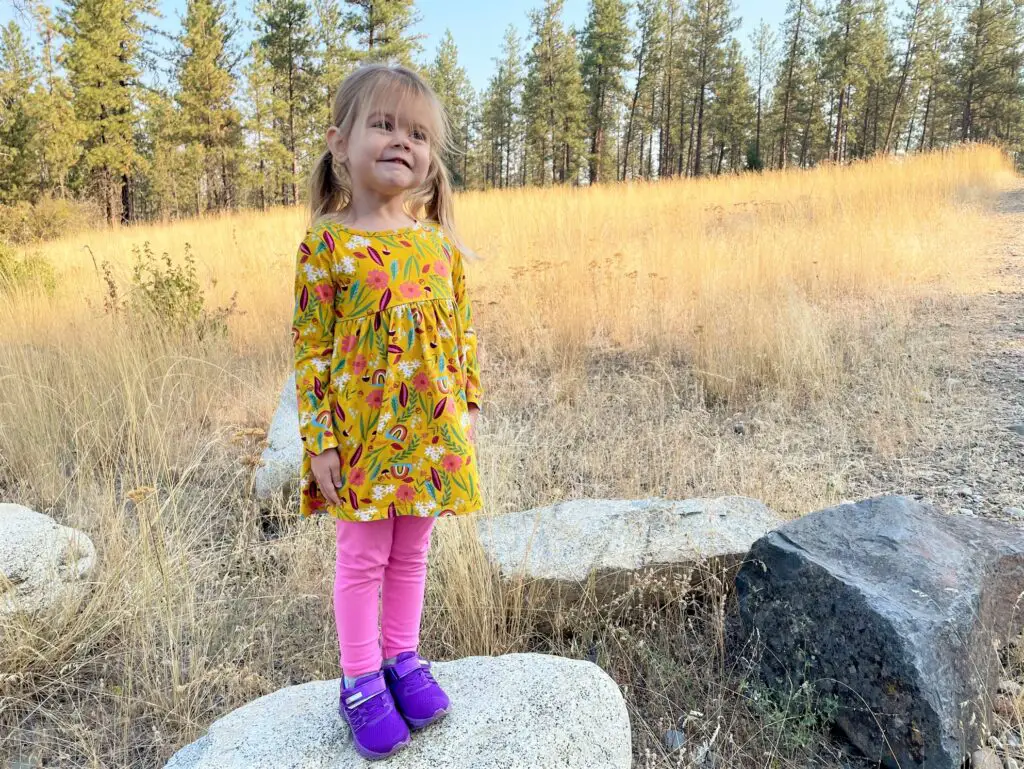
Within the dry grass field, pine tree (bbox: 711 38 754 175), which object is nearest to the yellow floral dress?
the dry grass field

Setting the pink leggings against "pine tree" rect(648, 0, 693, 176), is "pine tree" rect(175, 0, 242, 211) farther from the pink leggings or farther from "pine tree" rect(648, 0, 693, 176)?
the pink leggings

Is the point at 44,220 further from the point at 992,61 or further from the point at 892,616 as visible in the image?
the point at 992,61

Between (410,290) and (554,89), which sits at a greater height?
(554,89)

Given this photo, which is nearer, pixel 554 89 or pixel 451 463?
pixel 451 463

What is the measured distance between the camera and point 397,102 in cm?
133

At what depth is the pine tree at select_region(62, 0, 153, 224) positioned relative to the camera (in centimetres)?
1909

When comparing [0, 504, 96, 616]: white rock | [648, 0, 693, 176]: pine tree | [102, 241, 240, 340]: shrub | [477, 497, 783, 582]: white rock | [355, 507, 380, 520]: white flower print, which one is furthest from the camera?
[648, 0, 693, 176]: pine tree

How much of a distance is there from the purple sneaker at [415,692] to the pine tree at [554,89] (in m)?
28.6

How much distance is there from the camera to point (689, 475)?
3.05 m

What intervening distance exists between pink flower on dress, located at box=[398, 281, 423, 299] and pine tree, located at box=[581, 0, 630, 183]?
31.1 m

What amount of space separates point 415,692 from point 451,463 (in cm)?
56

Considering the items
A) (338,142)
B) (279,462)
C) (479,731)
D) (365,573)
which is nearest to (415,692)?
(479,731)

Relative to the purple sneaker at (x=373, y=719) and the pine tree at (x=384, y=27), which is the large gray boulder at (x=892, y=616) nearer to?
the purple sneaker at (x=373, y=719)

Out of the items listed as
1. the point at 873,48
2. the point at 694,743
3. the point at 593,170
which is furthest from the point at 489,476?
the point at 873,48
